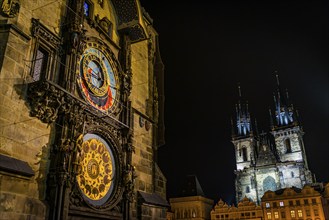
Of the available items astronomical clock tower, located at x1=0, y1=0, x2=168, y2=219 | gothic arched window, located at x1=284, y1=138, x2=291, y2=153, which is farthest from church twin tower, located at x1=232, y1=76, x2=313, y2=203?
astronomical clock tower, located at x1=0, y1=0, x2=168, y2=219

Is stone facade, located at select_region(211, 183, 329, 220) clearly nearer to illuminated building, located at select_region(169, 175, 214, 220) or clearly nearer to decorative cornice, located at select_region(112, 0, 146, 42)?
illuminated building, located at select_region(169, 175, 214, 220)

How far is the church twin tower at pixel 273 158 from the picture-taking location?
59.7 m

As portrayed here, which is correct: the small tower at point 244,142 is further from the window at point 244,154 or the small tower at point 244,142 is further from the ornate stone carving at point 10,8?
the ornate stone carving at point 10,8

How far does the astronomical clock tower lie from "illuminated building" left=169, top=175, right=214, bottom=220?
128ft

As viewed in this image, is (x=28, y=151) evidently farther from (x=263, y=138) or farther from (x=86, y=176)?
(x=263, y=138)

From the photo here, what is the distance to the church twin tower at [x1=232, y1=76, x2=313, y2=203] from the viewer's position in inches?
2351

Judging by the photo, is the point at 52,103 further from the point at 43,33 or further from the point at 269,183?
the point at 269,183

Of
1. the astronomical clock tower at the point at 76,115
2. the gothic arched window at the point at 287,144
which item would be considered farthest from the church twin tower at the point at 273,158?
the astronomical clock tower at the point at 76,115

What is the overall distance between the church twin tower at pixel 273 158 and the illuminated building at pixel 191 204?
15137 mm

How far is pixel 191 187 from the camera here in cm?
5119

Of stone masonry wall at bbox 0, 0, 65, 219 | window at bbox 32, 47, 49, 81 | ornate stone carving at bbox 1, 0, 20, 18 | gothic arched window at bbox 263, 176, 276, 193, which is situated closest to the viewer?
stone masonry wall at bbox 0, 0, 65, 219

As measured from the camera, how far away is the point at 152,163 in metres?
12.0

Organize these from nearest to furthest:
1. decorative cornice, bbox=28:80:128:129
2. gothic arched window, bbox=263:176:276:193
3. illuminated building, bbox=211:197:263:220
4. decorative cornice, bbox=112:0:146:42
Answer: decorative cornice, bbox=28:80:128:129 < decorative cornice, bbox=112:0:146:42 < illuminated building, bbox=211:197:263:220 < gothic arched window, bbox=263:176:276:193

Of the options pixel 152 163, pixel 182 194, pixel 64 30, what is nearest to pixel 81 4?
pixel 64 30
